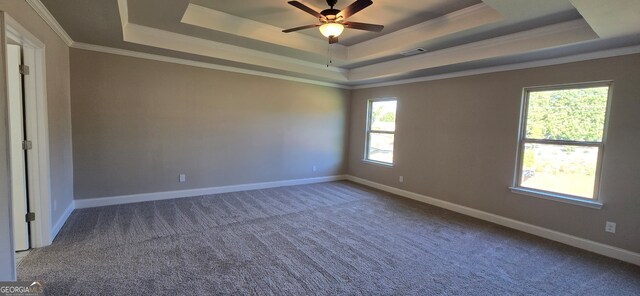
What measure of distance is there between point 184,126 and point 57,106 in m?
1.67

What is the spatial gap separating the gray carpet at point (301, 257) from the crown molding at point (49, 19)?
226cm

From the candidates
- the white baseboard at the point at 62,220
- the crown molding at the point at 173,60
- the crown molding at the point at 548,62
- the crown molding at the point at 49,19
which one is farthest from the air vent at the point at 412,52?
Answer: the white baseboard at the point at 62,220

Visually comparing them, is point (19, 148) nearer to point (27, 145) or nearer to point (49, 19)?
point (27, 145)

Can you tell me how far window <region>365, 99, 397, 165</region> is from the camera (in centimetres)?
601

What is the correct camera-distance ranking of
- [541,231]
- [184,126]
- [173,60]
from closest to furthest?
[541,231]
[173,60]
[184,126]

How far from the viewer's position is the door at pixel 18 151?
2.65 meters

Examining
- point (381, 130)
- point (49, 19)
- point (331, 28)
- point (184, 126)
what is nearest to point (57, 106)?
point (49, 19)

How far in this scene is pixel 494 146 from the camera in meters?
4.29

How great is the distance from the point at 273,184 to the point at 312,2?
365cm

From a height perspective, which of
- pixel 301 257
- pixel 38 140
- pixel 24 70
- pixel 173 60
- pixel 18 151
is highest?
pixel 173 60

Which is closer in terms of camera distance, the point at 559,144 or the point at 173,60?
the point at 559,144

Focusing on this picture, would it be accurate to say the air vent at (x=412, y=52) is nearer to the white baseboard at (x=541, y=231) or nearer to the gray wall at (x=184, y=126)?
the gray wall at (x=184, y=126)

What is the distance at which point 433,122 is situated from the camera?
5160mm

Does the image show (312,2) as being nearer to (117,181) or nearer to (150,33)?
(150,33)
